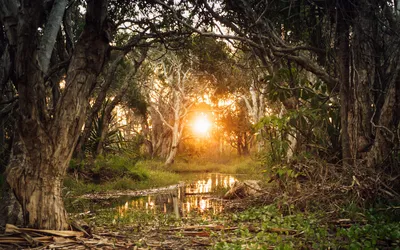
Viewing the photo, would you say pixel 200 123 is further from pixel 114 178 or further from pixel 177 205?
pixel 177 205

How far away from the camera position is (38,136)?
4.20 m

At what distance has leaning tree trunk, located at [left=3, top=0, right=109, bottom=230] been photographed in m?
4.14

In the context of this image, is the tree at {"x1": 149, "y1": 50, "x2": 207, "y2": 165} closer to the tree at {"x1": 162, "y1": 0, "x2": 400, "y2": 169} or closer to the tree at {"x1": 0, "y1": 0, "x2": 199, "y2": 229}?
the tree at {"x1": 162, "y1": 0, "x2": 400, "y2": 169}

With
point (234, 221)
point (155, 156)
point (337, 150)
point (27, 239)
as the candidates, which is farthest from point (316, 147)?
point (155, 156)

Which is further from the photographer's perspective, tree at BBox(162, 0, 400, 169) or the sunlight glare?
the sunlight glare

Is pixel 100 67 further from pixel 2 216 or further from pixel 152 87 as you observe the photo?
pixel 152 87

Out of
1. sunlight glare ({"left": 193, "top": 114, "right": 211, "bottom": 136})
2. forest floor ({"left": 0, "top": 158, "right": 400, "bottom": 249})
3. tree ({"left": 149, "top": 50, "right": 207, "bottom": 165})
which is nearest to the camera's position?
forest floor ({"left": 0, "top": 158, "right": 400, "bottom": 249})

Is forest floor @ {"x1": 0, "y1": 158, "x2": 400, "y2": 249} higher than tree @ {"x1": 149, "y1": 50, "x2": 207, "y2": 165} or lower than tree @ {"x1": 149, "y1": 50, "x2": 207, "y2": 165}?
lower

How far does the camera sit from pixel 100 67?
481 cm

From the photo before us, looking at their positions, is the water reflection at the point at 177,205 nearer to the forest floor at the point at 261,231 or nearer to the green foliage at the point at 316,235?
the forest floor at the point at 261,231

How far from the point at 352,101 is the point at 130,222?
13.9ft

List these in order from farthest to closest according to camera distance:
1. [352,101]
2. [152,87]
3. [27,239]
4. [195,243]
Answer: [152,87]
[352,101]
[195,243]
[27,239]

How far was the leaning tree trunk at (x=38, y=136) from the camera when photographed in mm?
4137

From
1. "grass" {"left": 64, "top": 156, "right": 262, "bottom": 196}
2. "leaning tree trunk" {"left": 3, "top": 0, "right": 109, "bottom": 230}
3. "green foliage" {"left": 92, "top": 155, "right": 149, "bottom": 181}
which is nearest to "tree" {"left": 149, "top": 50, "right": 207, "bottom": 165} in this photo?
"grass" {"left": 64, "top": 156, "right": 262, "bottom": 196}
